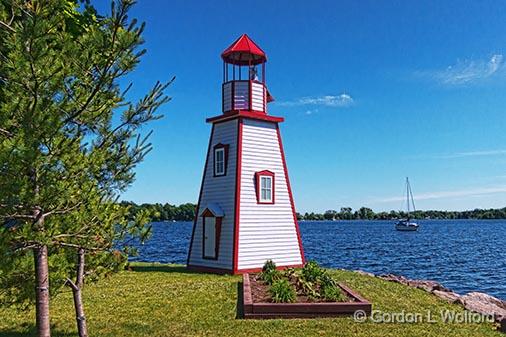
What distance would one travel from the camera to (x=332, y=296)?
39.6 ft

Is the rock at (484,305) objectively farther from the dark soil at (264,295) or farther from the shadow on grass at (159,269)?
the shadow on grass at (159,269)

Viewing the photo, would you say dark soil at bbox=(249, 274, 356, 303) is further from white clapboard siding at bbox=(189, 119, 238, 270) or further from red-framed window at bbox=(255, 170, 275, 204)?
red-framed window at bbox=(255, 170, 275, 204)

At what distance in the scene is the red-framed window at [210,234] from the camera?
1969 centimetres

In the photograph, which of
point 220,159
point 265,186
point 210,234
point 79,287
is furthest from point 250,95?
point 79,287

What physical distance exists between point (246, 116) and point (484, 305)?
11.6m

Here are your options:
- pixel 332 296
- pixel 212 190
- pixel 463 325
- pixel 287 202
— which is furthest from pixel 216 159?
pixel 463 325

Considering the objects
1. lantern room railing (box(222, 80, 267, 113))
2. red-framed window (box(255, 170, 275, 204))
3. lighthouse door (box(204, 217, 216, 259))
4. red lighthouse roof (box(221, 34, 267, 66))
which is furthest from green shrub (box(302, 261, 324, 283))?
red lighthouse roof (box(221, 34, 267, 66))

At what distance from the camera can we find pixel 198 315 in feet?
38.6

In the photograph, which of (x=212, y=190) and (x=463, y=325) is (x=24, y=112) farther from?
(x=212, y=190)

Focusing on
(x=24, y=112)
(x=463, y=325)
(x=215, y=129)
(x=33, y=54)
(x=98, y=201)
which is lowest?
(x=463, y=325)

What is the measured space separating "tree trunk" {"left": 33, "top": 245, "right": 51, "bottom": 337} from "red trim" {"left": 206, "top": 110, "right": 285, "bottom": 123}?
43.1 feet

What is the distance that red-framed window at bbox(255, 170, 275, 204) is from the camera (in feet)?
64.8

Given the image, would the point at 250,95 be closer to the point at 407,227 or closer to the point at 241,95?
the point at 241,95

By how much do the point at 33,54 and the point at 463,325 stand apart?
1128cm
